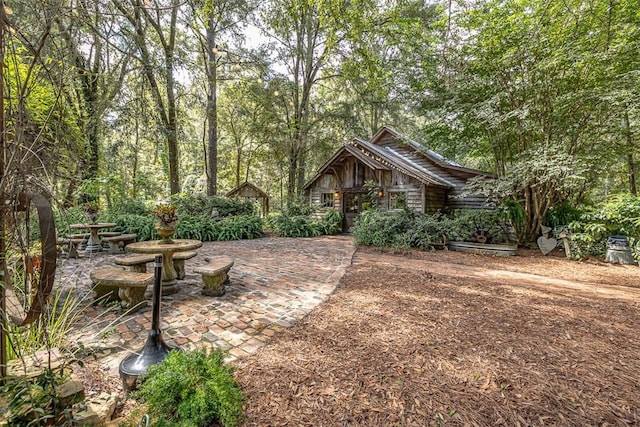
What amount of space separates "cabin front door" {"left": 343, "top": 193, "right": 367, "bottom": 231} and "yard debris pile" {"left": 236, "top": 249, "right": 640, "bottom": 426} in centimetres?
902

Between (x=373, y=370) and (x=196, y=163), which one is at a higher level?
(x=196, y=163)

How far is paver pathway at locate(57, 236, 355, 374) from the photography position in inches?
107

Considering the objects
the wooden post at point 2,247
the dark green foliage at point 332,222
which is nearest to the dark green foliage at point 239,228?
the dark green foliage at point 332,222

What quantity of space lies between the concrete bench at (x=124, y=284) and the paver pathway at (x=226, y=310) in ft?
0.55

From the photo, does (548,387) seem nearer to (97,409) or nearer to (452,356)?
(452,356)

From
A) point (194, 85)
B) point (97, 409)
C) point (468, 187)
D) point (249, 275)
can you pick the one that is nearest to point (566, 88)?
point (468, 187)

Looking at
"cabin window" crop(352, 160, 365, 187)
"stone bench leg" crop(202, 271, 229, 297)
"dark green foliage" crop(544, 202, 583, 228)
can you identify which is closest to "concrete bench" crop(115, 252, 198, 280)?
"stone bench leg" crop(202, 271, 229, 297)

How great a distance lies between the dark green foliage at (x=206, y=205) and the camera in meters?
11.3

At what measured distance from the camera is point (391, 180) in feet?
40.0

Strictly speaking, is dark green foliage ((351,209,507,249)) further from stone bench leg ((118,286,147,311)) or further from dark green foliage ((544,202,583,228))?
stone bench leg ((118,286,147,311))

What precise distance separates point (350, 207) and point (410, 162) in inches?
144

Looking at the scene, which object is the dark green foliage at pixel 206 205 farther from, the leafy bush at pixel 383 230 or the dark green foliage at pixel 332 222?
the leafy bush at pixel 383 230

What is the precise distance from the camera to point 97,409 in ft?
5.67

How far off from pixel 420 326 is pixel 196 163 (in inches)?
889
